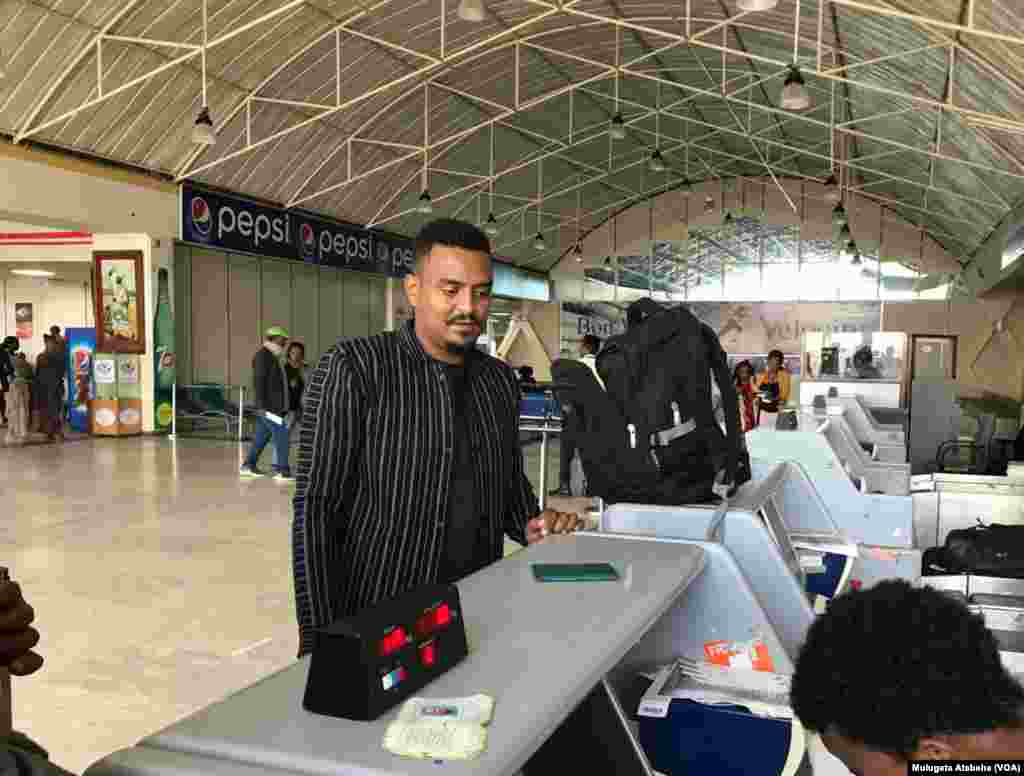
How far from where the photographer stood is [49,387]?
13.0 m

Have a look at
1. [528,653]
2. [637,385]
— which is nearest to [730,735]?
[528,653]

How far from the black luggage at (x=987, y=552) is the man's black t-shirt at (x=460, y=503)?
227cm

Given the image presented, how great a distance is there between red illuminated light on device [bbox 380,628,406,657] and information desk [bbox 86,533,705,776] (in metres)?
0.07

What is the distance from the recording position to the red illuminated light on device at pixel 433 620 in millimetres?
1090

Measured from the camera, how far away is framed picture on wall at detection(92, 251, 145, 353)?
14.6 meters

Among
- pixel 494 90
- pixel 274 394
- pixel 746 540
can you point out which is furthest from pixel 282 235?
pixel 746 540

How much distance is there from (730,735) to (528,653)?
2.43 ft

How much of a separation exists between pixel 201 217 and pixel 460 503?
1435 centimetres

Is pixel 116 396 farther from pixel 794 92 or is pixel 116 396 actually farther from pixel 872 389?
pixel 872 389

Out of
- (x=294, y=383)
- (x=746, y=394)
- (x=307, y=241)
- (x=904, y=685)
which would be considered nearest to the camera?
(x=904, y=685)

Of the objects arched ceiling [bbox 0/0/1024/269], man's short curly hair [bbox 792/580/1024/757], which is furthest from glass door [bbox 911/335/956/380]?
man's short curly hair [bbox 792/580/1024/757]

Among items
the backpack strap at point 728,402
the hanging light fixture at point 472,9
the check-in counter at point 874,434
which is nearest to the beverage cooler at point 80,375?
the hanging light fixture at point 472,9

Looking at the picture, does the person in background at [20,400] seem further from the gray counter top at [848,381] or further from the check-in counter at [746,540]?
the check-in counter at [746,540]

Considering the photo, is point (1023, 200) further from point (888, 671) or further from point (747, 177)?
point (888, 671)
